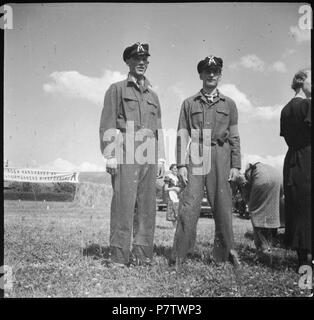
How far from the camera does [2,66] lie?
485cm

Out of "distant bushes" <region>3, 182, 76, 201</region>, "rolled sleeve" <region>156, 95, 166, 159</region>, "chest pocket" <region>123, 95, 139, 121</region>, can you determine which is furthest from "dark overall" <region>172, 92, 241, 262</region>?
"distant bushes" <region>3, 182, 76, 201</region>

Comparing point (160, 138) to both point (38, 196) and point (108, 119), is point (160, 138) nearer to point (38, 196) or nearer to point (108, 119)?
point (108, 119)

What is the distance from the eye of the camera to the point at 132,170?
4.64 meters

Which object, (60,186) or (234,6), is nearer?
(234,6)

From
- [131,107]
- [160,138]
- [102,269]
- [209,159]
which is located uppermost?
[131,107]

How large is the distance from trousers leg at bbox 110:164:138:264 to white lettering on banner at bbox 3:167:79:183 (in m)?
0.64

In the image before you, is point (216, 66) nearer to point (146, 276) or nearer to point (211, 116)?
point (211, 116)

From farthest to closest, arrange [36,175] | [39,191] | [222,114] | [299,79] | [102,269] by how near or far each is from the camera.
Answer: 1. [39,191]
2. [36,175]
3. [222,114]
4. [299,79]
5. [102,269]

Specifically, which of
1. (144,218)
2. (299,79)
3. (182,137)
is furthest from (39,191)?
(299,79)

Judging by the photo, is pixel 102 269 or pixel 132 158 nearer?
pixel 102 269

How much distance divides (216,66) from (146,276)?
7.42 feet

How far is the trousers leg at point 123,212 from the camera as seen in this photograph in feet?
15.1

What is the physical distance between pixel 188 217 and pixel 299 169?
47.8 inches
